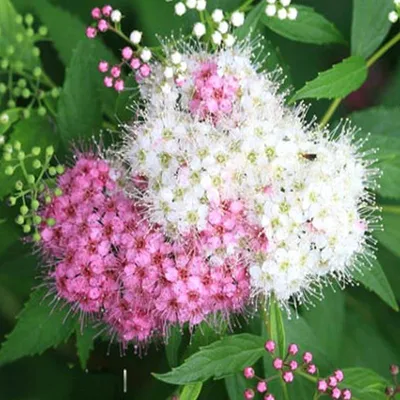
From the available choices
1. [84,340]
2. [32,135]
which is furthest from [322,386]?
[32,135]

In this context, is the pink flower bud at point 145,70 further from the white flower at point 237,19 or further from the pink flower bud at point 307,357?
the pink flower bud at point 307,357

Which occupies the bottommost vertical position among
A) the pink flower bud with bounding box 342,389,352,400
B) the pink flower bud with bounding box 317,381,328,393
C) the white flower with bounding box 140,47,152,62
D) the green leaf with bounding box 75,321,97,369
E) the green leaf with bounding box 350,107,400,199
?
the pink flower bud with bounding box 342,389,352,400

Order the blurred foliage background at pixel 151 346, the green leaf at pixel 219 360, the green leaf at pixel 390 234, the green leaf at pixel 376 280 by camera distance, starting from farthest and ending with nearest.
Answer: the blurred foliage background at pixel 151 346, the green leaf at pixel 390 234, the green leaf at pixel 376 280, the green leaf at pixel 219 360

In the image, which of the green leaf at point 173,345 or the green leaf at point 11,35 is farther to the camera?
the green leaf at point 11,35

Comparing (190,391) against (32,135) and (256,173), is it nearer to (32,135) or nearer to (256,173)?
(256,173)

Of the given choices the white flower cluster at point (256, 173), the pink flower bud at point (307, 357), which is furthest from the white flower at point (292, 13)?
the pink flower bud at point (307, 357)

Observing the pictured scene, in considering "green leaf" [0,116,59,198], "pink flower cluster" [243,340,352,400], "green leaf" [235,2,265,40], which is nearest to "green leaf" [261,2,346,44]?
"green leaf" [235,2,265,40]

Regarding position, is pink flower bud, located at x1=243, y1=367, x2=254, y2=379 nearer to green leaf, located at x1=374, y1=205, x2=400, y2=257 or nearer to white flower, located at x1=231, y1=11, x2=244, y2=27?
green leaf, located at x1=374, y1=205, x2=400, y2=257
